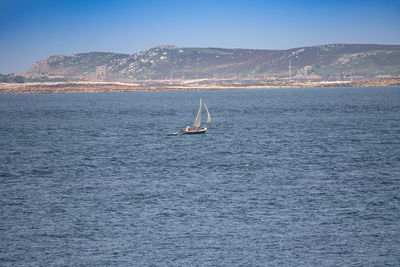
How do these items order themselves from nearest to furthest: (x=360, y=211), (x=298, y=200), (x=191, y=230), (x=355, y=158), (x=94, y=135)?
(x=191, y=230) → (x=360, y=211) → (x=298, y=200) → (x=355, y=158) → (x=94, y=135)

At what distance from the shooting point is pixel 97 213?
1858 inches

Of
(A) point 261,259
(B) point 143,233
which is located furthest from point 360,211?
(B) point 143,233

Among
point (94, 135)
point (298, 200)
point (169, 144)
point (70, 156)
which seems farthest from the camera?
point (94, 135)

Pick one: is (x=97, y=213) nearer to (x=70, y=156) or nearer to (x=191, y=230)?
(x=191, y=230)

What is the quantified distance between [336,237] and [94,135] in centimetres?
8673

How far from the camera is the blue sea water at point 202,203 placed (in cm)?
3712

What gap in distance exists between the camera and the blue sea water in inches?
1462

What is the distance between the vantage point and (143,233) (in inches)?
1624

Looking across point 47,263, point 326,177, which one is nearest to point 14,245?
point 47,263

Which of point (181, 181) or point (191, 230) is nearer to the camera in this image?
point (191, 230)

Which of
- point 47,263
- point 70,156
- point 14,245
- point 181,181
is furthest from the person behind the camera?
point 70,156

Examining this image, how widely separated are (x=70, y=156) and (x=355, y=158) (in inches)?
1816

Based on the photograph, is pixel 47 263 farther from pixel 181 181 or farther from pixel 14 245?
pixel 181 181

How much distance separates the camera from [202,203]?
164 ft
